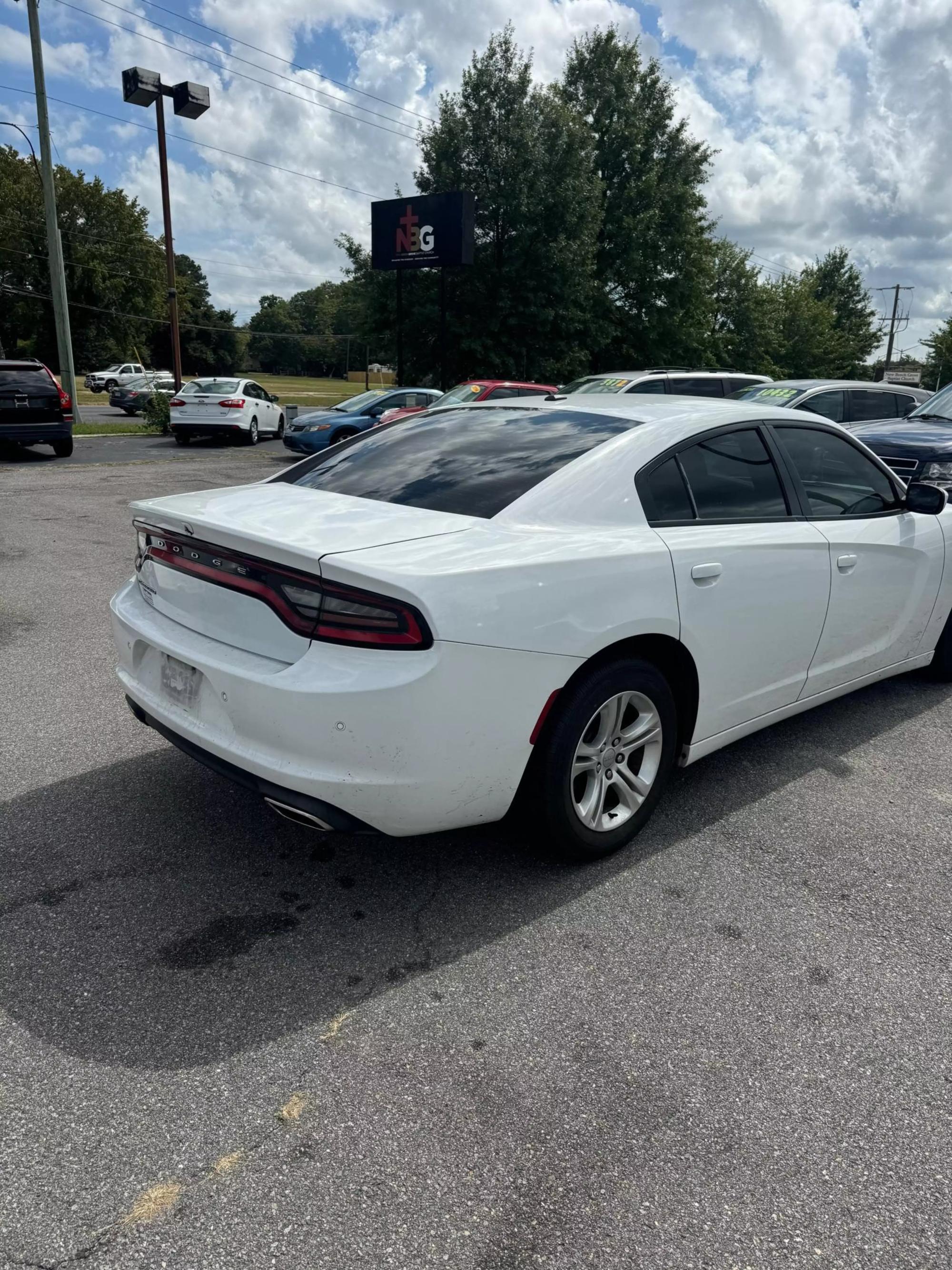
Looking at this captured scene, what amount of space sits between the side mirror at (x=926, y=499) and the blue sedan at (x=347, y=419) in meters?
14.3

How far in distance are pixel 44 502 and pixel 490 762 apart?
1041 centimetres

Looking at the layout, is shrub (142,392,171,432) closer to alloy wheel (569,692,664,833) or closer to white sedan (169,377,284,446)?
white sedan (169,377,284,446)

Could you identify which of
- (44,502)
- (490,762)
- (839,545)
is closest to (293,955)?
(490,762)

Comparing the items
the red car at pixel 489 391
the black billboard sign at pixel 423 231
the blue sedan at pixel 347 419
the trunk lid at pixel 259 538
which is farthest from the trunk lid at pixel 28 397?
the trunk lid at pixel 259 538

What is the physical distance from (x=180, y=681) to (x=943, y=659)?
4.16m

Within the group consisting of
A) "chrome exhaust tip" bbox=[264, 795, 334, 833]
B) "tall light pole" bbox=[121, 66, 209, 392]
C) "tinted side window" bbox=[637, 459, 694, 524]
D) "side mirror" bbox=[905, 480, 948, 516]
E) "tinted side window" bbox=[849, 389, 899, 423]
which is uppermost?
"tall light pole" bbox=[121, 66, 209, 392]

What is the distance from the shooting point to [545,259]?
23.2m

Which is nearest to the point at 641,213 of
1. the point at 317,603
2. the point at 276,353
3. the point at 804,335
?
the point at 804,335

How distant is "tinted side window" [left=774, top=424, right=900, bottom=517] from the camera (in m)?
3.92

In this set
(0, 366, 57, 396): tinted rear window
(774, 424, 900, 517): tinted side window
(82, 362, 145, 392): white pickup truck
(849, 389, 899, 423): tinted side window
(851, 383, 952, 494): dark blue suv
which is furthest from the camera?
(82, 362, 145, 392): white pickup truck

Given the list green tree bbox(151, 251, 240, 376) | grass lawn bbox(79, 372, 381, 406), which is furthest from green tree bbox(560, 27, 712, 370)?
green tree bbox(151, 251, 240, 376)

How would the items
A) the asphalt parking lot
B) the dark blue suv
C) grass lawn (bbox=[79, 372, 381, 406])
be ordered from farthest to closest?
grass lawn (bbox=[79, 372, 381, 406]), the dark blue suv, the asphalt parking lot

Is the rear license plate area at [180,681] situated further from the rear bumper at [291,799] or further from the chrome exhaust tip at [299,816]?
the chrome exhaust tip at [299,816]

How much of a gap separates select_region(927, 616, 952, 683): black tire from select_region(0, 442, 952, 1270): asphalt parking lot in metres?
1.45
